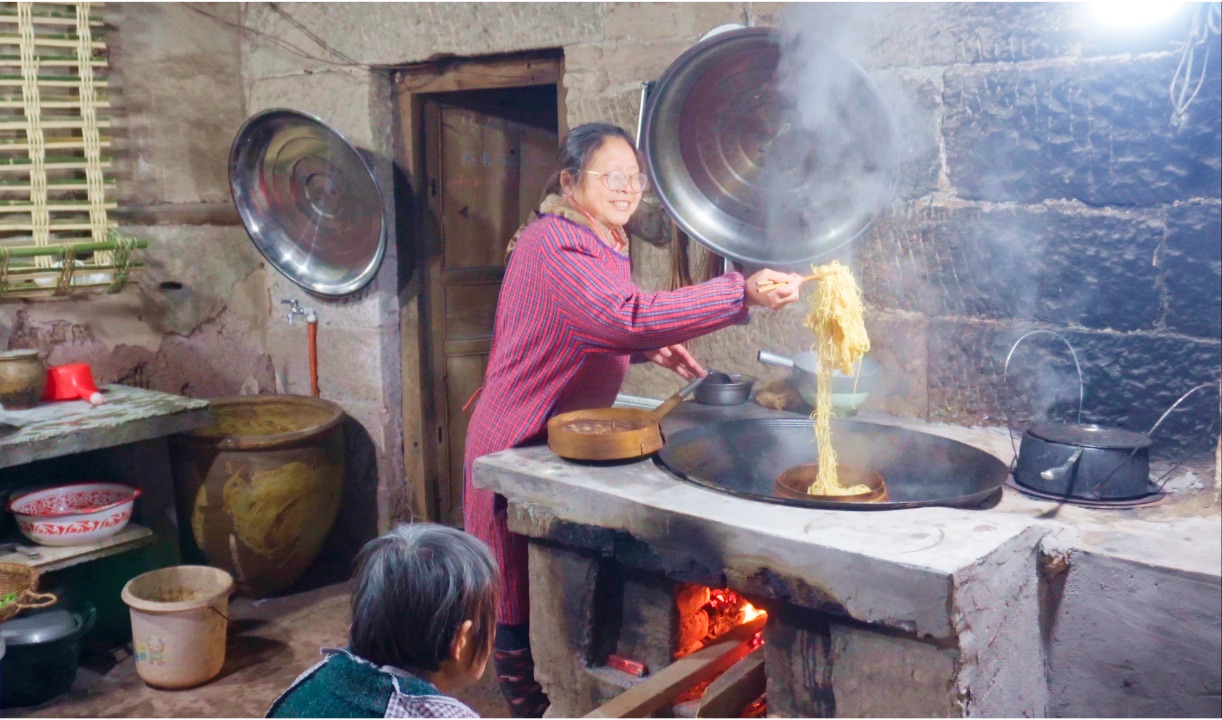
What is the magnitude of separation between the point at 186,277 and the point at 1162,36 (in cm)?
524

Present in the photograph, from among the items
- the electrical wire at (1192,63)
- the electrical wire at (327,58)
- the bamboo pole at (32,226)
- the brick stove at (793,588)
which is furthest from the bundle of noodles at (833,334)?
the bamboo pole at (32,226)

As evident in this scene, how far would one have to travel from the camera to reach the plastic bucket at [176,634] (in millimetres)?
4430

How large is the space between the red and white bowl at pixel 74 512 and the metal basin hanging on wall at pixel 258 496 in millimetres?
409

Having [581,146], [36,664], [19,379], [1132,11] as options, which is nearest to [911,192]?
[1132,11]

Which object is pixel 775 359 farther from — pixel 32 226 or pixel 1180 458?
pixel 32 226

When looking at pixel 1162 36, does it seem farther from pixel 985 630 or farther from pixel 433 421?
pixel 433 421

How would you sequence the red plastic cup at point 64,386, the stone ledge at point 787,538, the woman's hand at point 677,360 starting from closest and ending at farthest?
the stone ledge at point 787,538 → the woman's hand at point 677,360 → the red plastic cup at point 64,386

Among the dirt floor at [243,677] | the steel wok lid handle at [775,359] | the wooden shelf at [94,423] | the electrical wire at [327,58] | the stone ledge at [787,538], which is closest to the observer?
the stone ledge at [787,538]

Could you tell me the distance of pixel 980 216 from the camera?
3.58m

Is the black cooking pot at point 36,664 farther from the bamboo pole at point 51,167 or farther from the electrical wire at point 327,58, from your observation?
the electrical wire at point 327,58

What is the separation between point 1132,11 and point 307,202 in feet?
14.9

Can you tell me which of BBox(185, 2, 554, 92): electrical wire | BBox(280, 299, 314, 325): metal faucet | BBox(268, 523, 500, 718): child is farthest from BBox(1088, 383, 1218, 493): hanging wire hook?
BBox(280, 299, 314, 325): metal faucet

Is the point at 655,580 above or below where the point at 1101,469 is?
below

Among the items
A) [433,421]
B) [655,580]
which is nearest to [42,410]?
[433,421]
